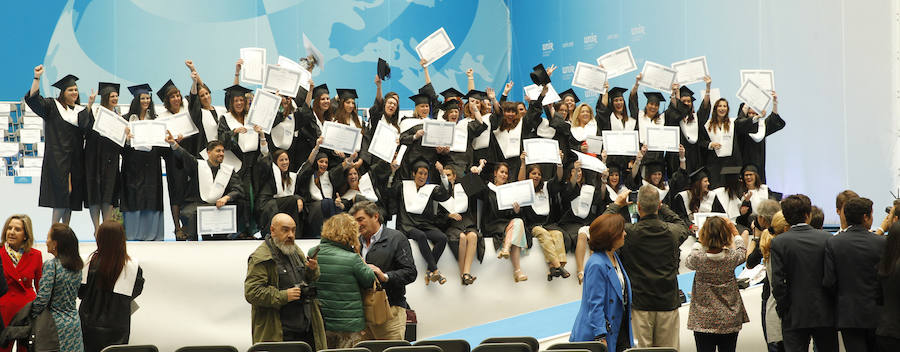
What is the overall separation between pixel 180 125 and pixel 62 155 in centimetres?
111

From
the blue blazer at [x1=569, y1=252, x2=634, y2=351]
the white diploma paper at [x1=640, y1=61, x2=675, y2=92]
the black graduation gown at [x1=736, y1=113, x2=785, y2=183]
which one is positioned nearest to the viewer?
the blue blazer at [x1=569, y1=252, x2=634, y2=351]

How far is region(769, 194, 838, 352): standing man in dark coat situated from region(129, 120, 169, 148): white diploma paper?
5.18 metres

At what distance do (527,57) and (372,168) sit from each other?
8.20 meters

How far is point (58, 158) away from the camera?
862cm

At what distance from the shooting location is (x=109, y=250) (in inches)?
232

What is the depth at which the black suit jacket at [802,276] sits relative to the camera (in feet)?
18.1

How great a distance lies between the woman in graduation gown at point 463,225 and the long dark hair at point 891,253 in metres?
4.14

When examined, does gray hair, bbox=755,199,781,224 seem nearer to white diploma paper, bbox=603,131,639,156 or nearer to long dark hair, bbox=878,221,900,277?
long dark hair, bbox=878,221,900,277

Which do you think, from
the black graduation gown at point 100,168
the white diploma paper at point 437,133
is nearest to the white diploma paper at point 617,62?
the white diploma paper at point 437,133

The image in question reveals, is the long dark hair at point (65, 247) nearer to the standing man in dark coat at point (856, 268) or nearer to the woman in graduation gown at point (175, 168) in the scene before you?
the woman in graduation gown at point (175, 168)

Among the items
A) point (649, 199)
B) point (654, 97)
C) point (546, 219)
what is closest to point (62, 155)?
point (546, 219)

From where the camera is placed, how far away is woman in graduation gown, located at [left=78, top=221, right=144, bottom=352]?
233 inches

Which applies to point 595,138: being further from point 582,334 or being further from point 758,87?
point 582,334

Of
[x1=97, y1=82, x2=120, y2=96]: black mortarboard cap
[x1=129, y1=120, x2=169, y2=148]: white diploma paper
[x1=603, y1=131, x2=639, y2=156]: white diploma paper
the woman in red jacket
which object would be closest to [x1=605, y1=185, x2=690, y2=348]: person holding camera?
the woman in red jacket
